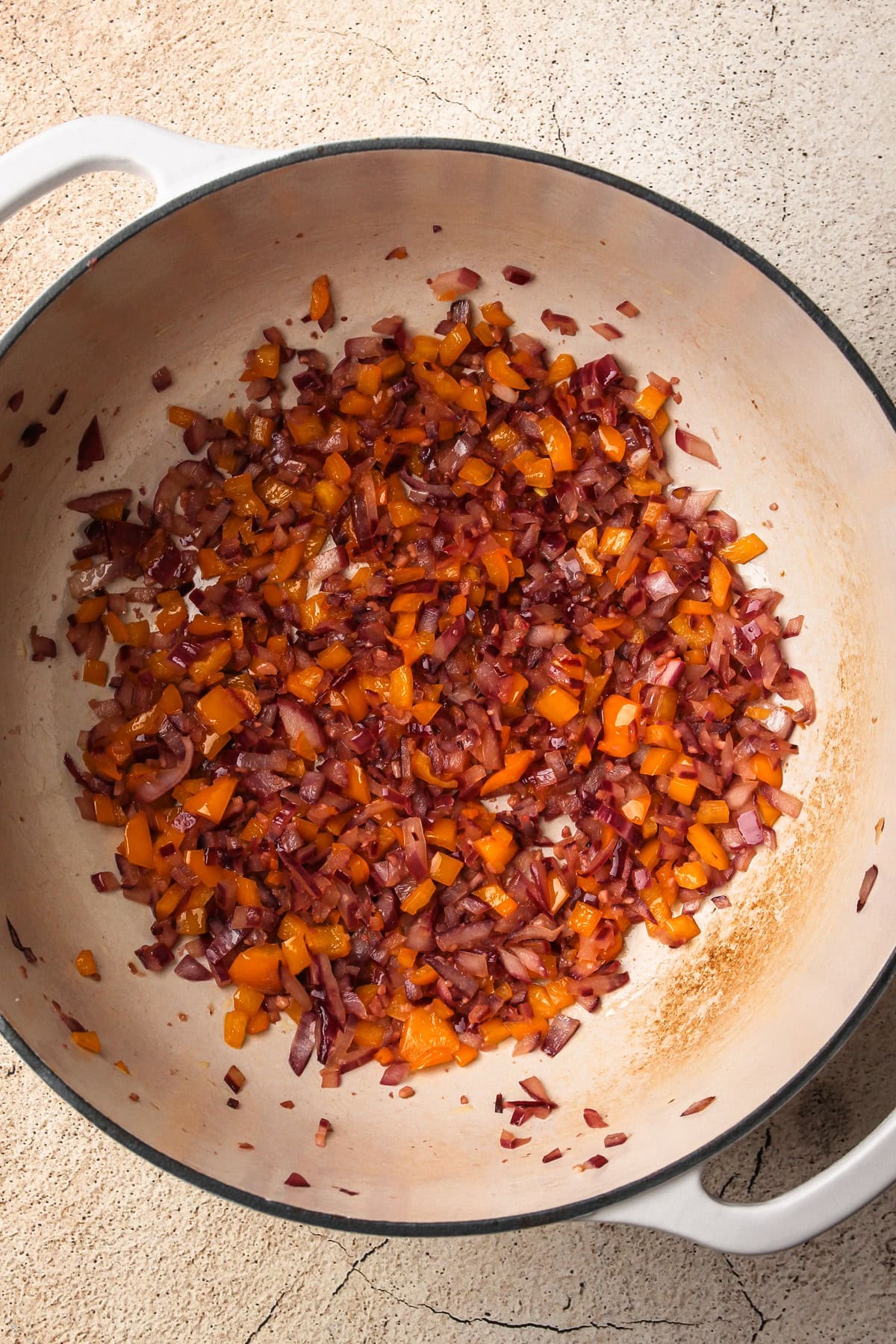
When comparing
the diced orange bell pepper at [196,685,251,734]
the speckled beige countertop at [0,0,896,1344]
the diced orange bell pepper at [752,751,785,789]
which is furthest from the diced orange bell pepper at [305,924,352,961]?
the diced orange bell pepper at [752,751,785,789]

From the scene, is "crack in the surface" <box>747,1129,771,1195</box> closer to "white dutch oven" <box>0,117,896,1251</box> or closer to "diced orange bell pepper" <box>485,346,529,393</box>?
"white dutch oven" <box>0,117,896,1251</box>

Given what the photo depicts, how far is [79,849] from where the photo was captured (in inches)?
57.0

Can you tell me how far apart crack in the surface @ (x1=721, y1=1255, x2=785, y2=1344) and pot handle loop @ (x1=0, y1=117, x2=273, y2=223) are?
1.70m

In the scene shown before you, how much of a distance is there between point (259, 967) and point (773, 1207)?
737mm

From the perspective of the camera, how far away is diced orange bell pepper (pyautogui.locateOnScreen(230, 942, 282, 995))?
55.7 inches

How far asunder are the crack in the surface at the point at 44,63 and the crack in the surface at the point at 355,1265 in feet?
5.97

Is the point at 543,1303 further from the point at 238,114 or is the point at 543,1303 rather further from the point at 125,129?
the point at 238,114

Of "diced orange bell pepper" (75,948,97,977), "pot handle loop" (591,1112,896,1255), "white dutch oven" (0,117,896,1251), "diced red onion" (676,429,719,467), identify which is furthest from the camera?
"diced red onion" (676,429,719,467)

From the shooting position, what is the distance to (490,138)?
5.01ft

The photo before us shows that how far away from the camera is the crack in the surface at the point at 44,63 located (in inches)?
60.7

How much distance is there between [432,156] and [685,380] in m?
0.49

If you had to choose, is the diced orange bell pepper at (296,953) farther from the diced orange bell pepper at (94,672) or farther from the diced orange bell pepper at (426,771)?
the diced orange bell pepper at (94,672)

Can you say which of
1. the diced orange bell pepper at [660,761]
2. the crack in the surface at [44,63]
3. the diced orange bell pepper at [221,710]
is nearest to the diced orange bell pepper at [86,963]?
the diced orange bell pepper at [221,710]

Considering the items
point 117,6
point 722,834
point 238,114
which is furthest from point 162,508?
point 722,834
